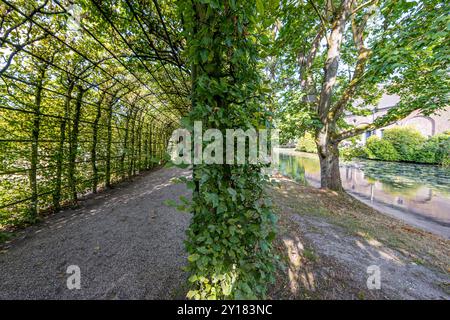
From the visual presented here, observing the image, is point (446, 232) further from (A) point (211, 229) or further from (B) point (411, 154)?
(B) point (411, 154)

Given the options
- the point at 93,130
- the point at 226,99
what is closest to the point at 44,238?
the point at 93,130

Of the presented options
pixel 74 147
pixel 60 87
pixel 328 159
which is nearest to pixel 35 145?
pixel 74 147

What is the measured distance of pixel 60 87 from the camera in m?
3.51

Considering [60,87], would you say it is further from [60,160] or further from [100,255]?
[100,255]

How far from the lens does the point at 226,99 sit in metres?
1.08

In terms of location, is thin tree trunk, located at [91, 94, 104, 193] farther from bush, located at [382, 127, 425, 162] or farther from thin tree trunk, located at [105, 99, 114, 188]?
bush, located at [382, 127, 425, 162]

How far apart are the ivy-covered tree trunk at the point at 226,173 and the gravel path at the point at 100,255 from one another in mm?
1120

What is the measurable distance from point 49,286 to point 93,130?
12.3 ft

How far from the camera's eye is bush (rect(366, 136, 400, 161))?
16.4 m

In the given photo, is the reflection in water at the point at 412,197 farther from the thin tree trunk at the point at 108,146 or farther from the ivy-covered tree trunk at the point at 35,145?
the thin tree trunk at the point at 108,146

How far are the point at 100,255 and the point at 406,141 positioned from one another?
917 inches

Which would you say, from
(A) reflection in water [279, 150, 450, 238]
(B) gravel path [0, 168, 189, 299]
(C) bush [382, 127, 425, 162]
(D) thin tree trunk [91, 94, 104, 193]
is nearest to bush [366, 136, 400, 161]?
(C) bush [382, 127, 425, 162]

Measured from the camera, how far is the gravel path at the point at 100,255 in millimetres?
1822

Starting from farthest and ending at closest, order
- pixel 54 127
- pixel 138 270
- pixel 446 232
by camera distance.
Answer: pixel 446 232, pixel 54 127, pixel 138 270
